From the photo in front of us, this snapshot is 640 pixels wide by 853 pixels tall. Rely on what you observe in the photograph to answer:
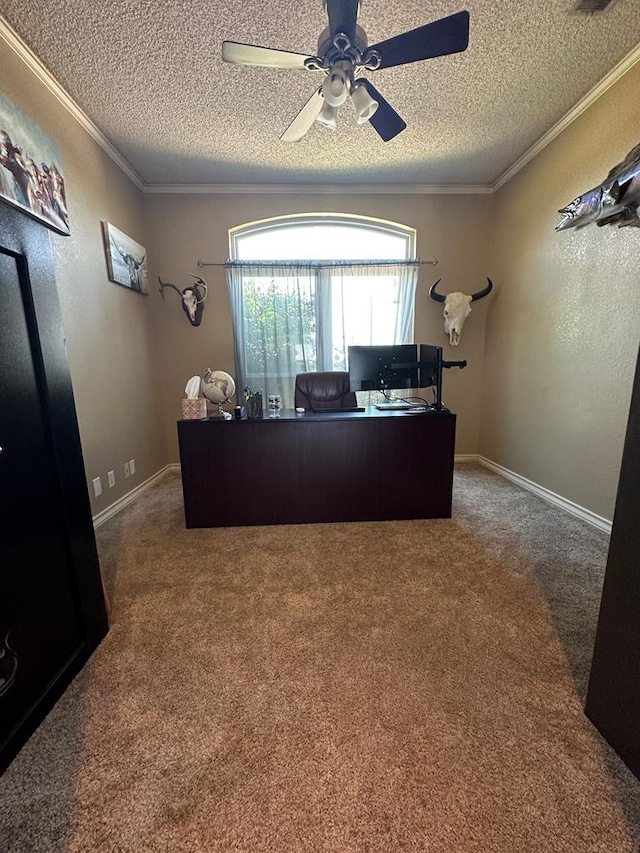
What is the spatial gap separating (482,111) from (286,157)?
159 centimetres

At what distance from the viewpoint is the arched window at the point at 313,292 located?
11.9ft

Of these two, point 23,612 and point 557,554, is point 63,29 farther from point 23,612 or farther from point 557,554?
point 557,554

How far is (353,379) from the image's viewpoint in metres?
2.72

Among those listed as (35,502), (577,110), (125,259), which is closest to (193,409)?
(35,502)

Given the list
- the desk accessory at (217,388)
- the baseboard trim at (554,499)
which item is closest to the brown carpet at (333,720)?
the baseboard trim at (554,499)

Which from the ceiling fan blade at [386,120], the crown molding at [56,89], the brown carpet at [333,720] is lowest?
the brown carpet at [333,720]

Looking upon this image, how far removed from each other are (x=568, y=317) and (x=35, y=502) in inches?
136

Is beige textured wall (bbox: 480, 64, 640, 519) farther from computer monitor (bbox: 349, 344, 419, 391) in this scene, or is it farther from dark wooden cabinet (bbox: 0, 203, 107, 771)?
dark wooden cabinet (bbox: 0, 203, 107, 771)

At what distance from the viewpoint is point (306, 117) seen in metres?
1.95

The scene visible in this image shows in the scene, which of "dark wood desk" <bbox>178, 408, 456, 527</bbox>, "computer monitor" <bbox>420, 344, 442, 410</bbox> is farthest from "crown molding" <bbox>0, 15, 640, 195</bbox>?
"dark wood desk" <bbox>178, 408, 456, 527</bbox>

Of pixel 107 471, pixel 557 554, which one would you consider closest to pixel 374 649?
pixel 557 554

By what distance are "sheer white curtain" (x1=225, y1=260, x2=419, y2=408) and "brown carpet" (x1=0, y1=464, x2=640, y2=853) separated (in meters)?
2.31

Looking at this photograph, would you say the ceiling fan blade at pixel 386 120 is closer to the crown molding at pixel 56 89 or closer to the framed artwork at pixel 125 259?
the crown molding at pixel 56 89

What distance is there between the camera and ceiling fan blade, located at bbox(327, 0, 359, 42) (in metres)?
1.39
